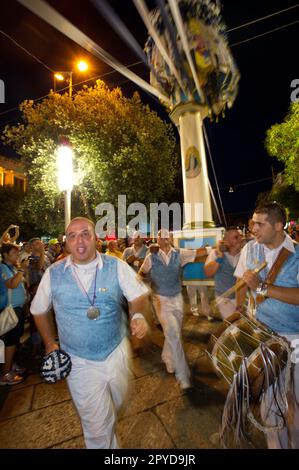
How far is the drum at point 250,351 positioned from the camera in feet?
7.18

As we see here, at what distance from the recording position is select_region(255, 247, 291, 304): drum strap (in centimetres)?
249

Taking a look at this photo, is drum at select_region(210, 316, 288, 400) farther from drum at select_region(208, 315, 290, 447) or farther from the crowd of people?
the crowd of people

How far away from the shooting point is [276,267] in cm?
251

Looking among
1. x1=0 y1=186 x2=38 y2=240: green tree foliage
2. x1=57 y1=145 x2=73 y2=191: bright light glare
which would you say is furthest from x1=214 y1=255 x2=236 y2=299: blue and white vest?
x1=0 y1=186 x2=38 y2=240: green tree foliage

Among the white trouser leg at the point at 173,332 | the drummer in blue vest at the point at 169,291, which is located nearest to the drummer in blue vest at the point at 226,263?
the drummer in blue vest at the point at 169,291

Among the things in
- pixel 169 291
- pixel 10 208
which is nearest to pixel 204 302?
pixel 169 291

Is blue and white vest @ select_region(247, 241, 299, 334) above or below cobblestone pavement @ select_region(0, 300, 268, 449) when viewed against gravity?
above

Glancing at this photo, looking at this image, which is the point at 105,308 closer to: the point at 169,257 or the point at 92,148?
the point at 169,257

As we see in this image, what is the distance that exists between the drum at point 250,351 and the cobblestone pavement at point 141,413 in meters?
0.51

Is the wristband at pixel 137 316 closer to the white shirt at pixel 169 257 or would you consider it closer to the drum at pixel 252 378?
the drum at pixel 252 378

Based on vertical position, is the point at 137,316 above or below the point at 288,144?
below

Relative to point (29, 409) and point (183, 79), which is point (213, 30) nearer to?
point (183, 79)

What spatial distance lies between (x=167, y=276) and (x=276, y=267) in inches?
94.4

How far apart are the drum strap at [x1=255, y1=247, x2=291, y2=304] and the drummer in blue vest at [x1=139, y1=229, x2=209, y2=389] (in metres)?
2.07
